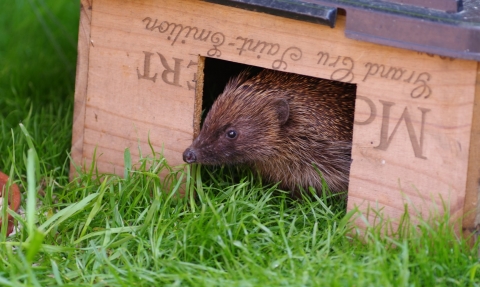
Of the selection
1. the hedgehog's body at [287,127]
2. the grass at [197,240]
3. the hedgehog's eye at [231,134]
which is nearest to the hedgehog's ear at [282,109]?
the hedgehog's body at [287,127]

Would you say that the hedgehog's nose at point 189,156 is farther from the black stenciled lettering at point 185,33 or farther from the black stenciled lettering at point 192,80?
the black stenciled lettering at point 185,33

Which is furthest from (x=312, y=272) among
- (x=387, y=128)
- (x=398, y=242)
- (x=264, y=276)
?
(x=387, y=128)

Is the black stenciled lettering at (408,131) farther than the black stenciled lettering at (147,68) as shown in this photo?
No

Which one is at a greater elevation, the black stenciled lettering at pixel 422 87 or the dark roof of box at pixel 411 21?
the dark roof of box at pixel 411 21

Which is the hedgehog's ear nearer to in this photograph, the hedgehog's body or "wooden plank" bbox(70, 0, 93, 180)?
the hedgehog's body

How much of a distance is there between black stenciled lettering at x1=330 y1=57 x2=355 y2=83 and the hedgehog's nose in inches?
32.4

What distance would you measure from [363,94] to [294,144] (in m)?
0.70

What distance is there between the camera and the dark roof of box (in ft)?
11.5

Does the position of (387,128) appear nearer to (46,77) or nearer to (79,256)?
(79,256)

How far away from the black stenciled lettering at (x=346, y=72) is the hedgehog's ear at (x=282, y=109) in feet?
1.62

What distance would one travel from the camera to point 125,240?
3.74 metres

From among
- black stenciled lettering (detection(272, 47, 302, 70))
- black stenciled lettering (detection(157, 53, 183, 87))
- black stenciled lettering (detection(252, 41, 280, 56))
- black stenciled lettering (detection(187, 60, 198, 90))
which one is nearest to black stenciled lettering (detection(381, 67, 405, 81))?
black stenciled lettering (detection(272, 47, 302, 70))

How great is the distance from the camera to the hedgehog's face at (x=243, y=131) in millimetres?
4316

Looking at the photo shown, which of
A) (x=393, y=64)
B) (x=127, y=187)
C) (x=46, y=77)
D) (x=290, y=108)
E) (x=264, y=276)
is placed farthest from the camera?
(x=46, y=77)
